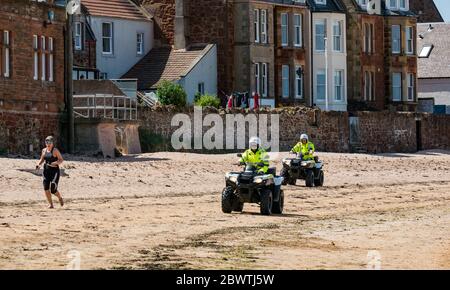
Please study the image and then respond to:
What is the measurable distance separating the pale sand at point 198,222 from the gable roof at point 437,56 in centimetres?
4050

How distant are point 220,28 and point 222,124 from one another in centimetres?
1142

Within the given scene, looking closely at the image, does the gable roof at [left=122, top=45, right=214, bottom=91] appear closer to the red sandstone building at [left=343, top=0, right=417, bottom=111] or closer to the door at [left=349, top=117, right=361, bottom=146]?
the door at [left=349, top=117, right=361, bottom=146]

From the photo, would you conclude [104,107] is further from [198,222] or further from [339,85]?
[339,85]

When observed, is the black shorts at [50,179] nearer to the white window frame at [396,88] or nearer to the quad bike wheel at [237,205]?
the quad bike wheel at [237,205]

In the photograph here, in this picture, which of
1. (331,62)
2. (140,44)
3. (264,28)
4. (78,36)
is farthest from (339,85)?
(78,36)

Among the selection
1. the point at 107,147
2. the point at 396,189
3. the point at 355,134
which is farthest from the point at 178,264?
the point at 355,134

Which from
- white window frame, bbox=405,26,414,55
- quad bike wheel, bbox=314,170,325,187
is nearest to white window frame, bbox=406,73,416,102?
white window frame, bbox=405,26,414,55

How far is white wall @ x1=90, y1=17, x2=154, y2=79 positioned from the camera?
2734 inches

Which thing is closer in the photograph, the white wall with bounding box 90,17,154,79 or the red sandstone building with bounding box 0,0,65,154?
the red sandstone building with bounding box 0,0,65,154

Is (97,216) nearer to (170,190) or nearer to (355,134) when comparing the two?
(170,190)

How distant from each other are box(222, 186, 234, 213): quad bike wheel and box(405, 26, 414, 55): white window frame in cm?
5174

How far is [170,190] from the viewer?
43.0m

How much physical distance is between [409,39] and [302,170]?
39.5 metres

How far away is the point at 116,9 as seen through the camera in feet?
233
